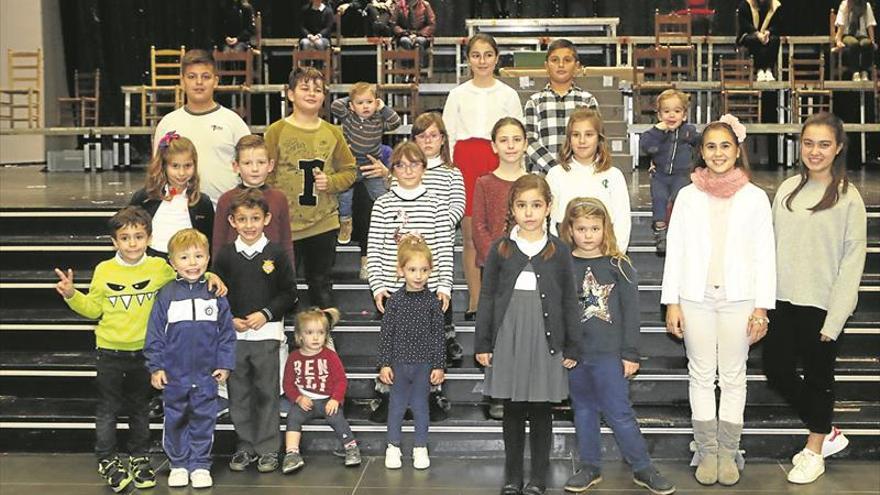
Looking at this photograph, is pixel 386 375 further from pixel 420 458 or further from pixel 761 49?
pixel 761 49

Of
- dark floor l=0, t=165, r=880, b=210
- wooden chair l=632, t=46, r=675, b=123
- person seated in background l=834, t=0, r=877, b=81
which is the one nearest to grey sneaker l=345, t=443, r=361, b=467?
dark floor l=0, t=165, r=880, b=210

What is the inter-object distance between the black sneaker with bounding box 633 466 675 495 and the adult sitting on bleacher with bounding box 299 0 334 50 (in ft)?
31.6

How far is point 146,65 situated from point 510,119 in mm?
11050

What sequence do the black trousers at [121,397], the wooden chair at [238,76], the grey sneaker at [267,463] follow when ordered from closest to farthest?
1. the black trousers at [121,397]
2. the grey sneaker at [267,463]
3. the wooden chair at [238,76]

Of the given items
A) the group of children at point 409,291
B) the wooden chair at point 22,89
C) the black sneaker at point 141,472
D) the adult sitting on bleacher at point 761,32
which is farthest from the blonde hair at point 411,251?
the wooden chair at point 22,89

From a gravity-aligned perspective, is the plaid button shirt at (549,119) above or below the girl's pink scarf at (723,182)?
above

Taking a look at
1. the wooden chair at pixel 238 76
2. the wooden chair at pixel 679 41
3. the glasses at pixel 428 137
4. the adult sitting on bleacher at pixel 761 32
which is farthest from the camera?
the wooden chair at pixel 679 41

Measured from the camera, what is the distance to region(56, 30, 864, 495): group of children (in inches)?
183

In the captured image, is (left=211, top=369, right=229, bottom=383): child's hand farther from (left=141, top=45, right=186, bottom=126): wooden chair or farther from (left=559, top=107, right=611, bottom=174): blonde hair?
(left=141, top=45, right=186, bottom=126): wooden chair

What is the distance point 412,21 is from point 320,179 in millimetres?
8612

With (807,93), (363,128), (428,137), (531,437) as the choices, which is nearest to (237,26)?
(807,93)

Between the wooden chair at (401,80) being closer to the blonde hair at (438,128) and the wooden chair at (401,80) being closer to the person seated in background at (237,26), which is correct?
the person seated in background at (237,26)

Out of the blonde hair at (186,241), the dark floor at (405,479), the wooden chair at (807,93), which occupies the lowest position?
the dark floor at (405,479)

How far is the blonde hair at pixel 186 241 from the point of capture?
15.7ft
